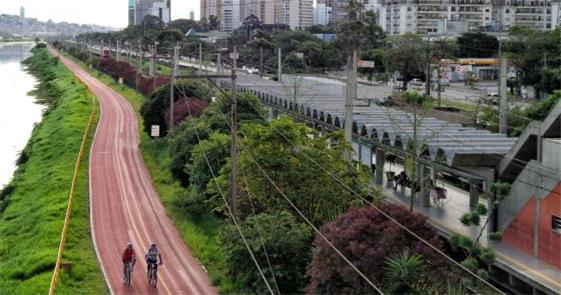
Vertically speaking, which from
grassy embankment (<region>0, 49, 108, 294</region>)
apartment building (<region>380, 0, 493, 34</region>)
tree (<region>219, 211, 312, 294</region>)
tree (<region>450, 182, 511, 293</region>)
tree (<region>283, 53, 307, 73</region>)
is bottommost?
grassy embankment (<region>0, 49, 108, 294</region>)

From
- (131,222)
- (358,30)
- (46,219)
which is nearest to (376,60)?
(358,30)

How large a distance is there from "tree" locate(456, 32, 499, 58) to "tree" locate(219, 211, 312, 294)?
72292 millimetres

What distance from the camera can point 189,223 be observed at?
28422mm

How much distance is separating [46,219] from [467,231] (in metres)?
15.6

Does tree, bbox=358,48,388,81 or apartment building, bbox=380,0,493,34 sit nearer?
tree, bbox=358,48,388,81

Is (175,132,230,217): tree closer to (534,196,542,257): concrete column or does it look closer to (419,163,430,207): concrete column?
(419,163,430,207): concrete column

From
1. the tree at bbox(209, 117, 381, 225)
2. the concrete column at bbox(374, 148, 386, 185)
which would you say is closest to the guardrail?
the tree at bbox(209, 117, 381, 225)

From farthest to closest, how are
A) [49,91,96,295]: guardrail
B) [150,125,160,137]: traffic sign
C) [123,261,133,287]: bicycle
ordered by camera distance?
[150,125,160,137]: traffic sign, [49,91,96,295]: guardrail, [123,261,133,287]: bicycle

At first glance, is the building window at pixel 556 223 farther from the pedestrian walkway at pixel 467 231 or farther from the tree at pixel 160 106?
the tree at pixel 160 106

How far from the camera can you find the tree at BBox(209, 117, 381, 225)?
22.5 metres

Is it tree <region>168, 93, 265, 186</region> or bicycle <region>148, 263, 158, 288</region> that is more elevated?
tree <region>168, 93, 265, 186</region>

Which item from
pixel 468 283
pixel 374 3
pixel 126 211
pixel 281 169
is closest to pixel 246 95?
pixel 126 211

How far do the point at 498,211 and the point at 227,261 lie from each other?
738 centimetres

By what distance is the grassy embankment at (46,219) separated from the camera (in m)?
22.2
